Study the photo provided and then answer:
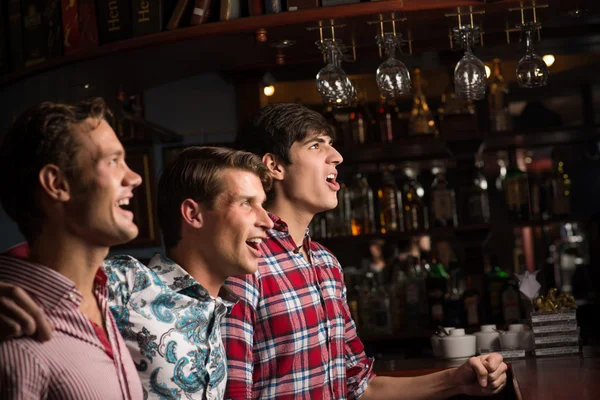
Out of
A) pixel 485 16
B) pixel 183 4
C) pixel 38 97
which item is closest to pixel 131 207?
pixel 38 97

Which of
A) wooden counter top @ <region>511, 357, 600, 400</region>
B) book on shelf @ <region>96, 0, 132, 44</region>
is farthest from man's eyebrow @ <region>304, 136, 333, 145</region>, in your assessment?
book on shelf @ <region>96, 0, 132, 44</region>

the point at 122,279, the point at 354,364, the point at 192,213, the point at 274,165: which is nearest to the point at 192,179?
the point at 192,213

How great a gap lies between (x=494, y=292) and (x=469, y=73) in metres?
1.88

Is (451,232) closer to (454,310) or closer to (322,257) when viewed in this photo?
(454,310)

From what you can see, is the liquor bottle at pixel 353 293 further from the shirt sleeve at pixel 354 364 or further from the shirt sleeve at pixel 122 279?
the shirt sleeve at pixel 122 279

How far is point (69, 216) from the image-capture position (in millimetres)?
1292

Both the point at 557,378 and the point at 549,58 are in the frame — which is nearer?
the point at 557,378

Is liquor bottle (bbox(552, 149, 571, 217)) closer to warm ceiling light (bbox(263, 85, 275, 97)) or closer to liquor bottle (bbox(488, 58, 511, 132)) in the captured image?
liquor bottle (bbox(488, 58, 511, 132))

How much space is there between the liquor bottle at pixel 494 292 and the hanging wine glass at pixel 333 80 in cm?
180

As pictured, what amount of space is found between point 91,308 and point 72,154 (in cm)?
25

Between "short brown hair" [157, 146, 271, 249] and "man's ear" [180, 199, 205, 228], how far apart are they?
11 mm

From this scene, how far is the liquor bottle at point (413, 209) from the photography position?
443 centimetres

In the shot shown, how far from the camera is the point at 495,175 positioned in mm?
5035

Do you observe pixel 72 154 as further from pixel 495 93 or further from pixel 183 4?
pixel 495 93
